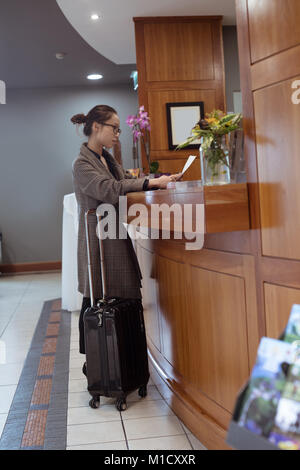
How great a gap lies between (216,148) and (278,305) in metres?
0.62

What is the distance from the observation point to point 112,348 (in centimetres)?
270

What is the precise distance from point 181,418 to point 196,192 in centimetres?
127

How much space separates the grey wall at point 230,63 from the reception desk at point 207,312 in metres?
2.90

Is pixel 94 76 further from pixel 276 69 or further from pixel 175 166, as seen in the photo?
pixel 276 69

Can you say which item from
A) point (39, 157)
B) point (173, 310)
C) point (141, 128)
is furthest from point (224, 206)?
point (39, 157)

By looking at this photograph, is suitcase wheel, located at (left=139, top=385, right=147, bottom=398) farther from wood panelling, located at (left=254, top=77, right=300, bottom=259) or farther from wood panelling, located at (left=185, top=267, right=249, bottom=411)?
wood panelling, located at (left=254, top=77, right=300, bottom=259)

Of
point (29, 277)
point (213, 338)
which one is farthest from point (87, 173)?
point (29, 277)

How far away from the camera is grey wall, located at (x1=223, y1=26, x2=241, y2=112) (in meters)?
5.43

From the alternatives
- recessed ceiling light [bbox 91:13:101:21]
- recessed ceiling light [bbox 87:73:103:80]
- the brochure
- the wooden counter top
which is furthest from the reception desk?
recessed ceiling light [bbox 87:73:103:80]

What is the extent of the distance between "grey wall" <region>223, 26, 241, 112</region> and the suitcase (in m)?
3.13

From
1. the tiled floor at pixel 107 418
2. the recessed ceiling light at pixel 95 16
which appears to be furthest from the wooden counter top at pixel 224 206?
the recessed ceiling light at pixel 95 16

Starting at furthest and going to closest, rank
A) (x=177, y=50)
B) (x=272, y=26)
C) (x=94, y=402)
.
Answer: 1. (x=177, y=50)
2. (x=94, y=402)
3. (x=272, y=26)

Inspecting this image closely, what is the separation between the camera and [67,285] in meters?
5.35
